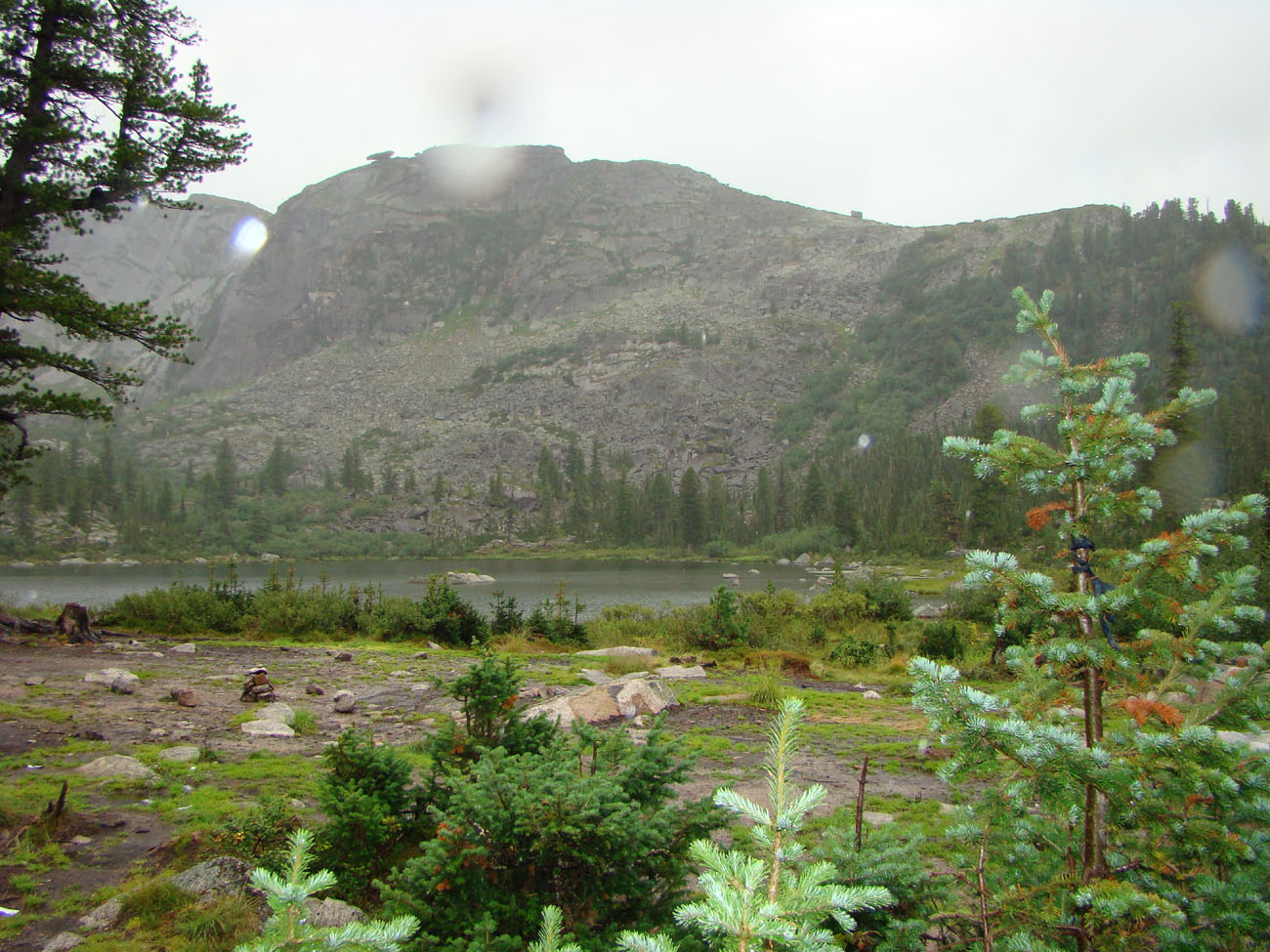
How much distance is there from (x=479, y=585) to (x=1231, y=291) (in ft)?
434

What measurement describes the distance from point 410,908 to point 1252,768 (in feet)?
11.2

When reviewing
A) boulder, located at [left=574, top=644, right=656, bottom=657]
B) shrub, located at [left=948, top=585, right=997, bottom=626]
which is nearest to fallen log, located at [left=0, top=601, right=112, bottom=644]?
boulder, located at [left=574, top=644, right=656, bottom=657]

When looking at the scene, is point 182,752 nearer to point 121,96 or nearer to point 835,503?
point 121,96

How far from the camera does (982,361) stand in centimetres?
16438

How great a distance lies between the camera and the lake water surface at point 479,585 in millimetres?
42156

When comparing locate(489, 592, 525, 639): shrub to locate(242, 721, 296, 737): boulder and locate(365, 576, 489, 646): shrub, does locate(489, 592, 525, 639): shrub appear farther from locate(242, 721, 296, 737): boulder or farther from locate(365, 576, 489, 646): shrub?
locate(242, 721, 296, 737): boulder

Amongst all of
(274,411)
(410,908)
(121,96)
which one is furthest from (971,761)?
(274,411)

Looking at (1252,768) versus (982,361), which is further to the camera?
(982,361)

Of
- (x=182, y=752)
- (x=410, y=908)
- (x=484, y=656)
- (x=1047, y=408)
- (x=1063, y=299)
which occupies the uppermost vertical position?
(x=1063, y=299)

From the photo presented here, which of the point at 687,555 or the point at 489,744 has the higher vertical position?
the point at 489,744

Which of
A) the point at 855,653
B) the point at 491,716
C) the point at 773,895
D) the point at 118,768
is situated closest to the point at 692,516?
the point at 855,653

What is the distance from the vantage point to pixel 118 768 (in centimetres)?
677

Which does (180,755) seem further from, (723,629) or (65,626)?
(723,629)

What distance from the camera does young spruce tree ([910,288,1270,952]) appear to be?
245 centimetres
